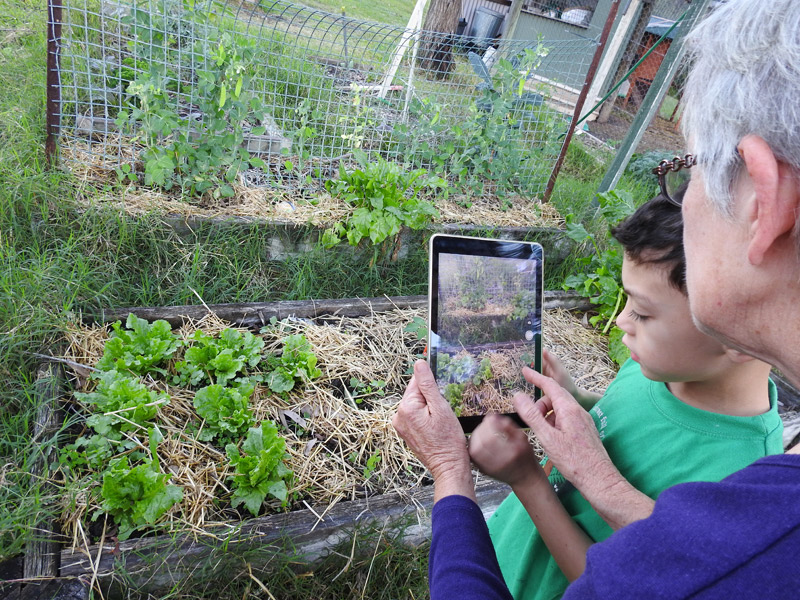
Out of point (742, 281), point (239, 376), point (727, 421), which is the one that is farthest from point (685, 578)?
point (239, 376)

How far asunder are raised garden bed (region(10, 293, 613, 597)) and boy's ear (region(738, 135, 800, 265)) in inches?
63.6

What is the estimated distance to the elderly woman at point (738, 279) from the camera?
61cm

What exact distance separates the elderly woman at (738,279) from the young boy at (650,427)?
37 centimetres

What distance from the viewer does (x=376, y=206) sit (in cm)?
310

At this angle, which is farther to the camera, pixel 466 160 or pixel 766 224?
pixel 466 160

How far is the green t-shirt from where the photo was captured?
3.59 ft

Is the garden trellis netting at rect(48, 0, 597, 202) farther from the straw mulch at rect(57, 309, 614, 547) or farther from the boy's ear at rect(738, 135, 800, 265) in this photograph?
the boy's ear at rect(738, 135, 800, 265)

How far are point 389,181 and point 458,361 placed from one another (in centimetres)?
191

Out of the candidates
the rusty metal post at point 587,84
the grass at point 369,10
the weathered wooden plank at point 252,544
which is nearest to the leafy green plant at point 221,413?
the weathered wooden plank at point 252,544

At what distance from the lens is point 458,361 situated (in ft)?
4.76

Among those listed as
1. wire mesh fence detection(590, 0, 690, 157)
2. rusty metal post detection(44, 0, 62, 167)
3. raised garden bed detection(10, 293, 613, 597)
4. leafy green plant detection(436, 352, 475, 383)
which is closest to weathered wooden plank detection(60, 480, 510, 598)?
raised garden bed detection(10, 293, 613, 597)

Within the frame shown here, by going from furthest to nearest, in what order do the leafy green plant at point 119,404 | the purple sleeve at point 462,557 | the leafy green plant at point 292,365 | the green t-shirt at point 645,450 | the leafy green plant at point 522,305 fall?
the leafy green plant at point 292,365 → the leafy green plant at point 119,404 → the leafy green plant at point 522,305 → the green t-shirt at point 645,450 → the purple sleeve at point 462,557

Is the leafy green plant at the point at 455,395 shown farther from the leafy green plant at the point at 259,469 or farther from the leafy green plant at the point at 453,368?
the leafy green plant at the point at 259,469

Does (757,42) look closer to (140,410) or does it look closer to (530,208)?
(140,410)
